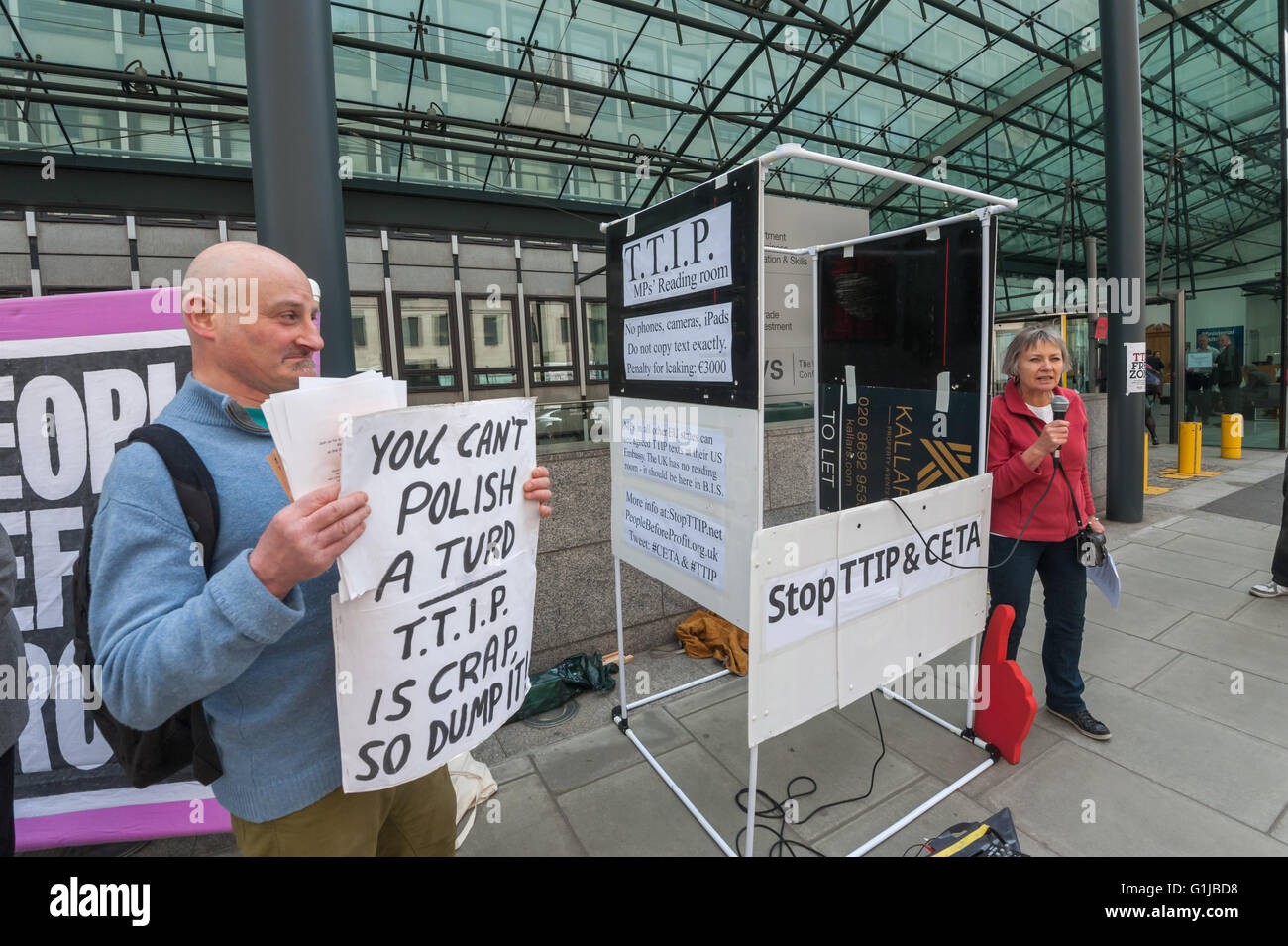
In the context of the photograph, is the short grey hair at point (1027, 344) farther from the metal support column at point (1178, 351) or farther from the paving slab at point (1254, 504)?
the metal support column at point (1178, 351)

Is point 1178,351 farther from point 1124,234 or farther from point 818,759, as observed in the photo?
point 818,759

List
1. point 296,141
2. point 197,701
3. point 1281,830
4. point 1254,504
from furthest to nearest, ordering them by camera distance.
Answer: point 1254,504 < point 296,141 < point 1281,830 < point 197,701

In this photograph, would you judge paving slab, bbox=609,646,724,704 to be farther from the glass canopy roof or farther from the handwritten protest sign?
the glass canopy roof

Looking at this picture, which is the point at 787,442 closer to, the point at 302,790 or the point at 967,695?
the point at 967,695

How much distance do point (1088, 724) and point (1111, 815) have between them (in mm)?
671

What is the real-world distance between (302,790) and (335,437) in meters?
0.82

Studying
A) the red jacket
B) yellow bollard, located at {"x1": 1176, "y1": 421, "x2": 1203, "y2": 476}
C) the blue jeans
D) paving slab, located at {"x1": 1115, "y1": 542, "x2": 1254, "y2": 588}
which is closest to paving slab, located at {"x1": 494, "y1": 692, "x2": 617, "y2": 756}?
the blue jeans

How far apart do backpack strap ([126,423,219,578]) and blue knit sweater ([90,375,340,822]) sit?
0.05 feet

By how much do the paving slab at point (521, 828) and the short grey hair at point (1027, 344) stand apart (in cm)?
310

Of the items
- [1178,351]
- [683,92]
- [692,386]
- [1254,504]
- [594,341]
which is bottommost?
[1254,504]

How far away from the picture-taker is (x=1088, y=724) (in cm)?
314

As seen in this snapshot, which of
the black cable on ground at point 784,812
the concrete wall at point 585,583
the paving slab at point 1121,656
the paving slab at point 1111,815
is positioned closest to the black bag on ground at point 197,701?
the black cable on ground at point 784,812

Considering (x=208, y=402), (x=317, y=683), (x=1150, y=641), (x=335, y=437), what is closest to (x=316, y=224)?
(x=208, y=402)

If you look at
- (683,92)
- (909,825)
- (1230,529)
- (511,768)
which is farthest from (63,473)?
(683,92)
